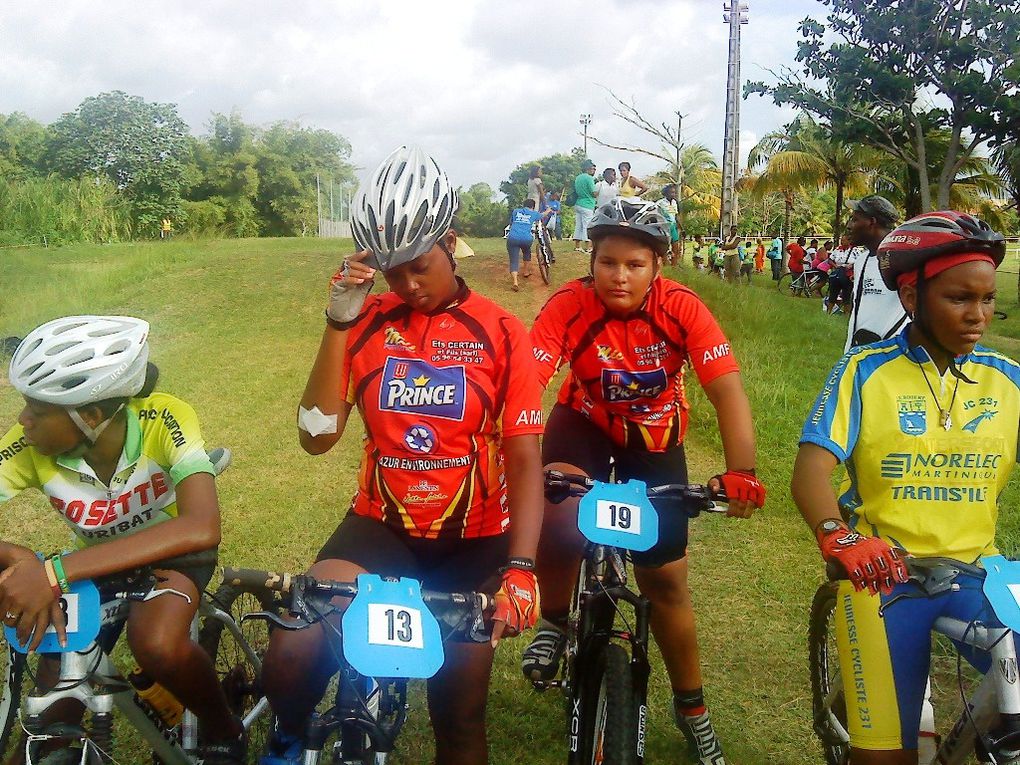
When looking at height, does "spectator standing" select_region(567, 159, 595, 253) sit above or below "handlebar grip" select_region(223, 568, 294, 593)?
above

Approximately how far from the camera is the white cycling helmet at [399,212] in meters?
2.40

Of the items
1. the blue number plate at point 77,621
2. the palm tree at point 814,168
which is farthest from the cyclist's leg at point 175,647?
the palm tree at point 814,168

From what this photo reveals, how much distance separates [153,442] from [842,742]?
2.75 m

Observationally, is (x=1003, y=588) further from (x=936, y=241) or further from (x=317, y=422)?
(x=317, y=422)

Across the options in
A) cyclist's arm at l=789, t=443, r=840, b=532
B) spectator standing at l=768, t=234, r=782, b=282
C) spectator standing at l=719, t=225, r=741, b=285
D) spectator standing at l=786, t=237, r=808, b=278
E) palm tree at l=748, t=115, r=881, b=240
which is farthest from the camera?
spectator standing at l=768, t=234, r=782, b=282

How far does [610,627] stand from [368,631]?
120 cm

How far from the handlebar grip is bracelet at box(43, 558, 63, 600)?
24.1 inches

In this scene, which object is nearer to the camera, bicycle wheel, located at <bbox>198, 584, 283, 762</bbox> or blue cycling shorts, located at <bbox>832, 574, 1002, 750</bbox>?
blue cycling shorts, located at <bbox>832, 574, 1002, 750</bbox>

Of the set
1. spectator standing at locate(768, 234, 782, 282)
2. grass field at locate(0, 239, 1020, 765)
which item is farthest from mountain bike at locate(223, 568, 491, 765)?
spectator standing at locate(768, 234, 782, 282)

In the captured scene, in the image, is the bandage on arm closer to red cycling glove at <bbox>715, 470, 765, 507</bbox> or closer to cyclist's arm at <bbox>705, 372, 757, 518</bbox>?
red cycling glove at <bbox>715, 470, 765, 507</bbox>

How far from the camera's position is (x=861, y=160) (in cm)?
2809

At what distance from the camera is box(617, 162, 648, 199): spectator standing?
1432cm

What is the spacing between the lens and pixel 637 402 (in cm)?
332

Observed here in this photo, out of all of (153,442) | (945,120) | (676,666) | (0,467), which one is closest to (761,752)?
(676,666)
